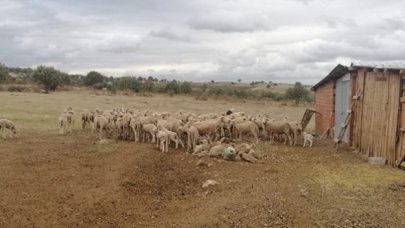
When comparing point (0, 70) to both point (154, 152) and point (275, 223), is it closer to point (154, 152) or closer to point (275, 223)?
point (154, 152)

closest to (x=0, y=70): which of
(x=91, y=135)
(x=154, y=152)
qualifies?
(x=91, y=135)

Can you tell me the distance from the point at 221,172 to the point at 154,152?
11.6 feet

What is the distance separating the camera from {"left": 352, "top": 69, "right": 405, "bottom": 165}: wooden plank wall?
16.2 metres

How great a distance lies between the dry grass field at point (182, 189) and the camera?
10.6 m

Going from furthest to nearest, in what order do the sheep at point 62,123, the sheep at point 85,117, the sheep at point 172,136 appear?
the sheep at point 85,117, the sheep at point 62,123, the sheep at point 172,136

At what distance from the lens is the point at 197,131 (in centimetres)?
1875

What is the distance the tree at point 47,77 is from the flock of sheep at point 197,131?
135 feet

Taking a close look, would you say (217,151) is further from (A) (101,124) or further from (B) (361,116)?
(B) (361,116)

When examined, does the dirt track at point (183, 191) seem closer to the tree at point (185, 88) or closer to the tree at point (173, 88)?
the tree at point (173, 88)

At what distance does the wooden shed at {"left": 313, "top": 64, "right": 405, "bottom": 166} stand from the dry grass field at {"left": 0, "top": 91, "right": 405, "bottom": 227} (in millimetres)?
971

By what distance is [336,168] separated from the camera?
15.5 meters

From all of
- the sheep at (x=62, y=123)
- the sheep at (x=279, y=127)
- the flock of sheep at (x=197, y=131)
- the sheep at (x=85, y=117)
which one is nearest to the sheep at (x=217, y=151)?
the flock of sheep at (x=197, y=131)

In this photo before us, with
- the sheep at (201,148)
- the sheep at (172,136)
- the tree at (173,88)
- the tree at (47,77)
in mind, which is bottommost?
the sheep at (201,148)

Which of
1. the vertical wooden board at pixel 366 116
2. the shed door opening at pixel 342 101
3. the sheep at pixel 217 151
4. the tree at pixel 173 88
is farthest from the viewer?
the tree at pixel 173 88
